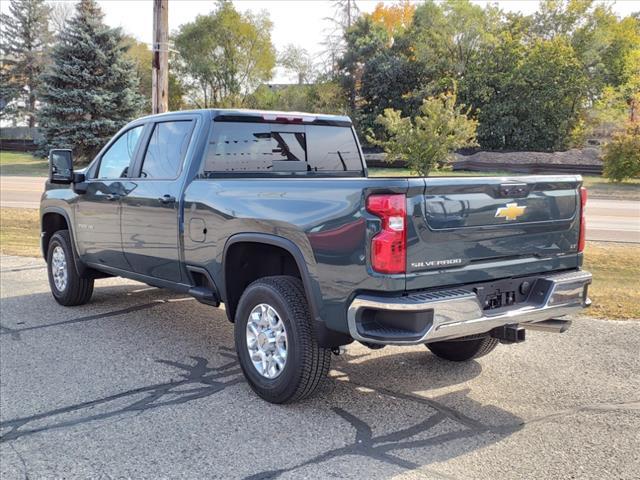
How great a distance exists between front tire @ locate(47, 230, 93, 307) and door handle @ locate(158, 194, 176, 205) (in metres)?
2.10

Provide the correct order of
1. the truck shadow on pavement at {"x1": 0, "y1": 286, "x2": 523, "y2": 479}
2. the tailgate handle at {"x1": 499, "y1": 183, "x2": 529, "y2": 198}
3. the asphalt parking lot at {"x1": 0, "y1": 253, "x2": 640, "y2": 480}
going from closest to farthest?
the asphalt parking lot at {"x1": 0, "y1": 253, "x2": 640, "y2": 480}
the truck shadow on pavement at {"x1": 0, "y1": 286, "x2": 523, "y2": 479}
the tailgate handle at {"x1": 499, "y1": 183, "x2": 529, "y2": 198}

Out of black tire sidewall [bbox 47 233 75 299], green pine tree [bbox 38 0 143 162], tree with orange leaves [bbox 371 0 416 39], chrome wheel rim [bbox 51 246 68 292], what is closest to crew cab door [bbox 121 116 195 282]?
black tire sidewall [bbox 47 233 75 299]

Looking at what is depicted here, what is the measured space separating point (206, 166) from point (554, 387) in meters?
3.14

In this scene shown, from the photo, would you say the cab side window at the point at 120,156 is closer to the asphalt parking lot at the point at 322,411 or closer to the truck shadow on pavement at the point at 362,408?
the asphalt parking lot at the point at 322,411

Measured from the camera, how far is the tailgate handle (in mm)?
4016

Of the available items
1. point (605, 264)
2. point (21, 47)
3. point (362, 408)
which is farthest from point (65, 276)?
point (21, 47)

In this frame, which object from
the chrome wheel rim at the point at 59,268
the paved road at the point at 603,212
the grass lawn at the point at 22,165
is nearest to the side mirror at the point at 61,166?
the chrome wheel rim at the point at 59,268

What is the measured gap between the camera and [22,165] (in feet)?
134

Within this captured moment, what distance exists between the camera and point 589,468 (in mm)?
3480

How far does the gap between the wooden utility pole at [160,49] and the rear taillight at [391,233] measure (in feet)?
26.3

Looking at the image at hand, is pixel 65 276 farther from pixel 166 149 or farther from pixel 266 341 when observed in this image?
pixel 266 341

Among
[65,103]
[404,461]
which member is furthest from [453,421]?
[65,103]

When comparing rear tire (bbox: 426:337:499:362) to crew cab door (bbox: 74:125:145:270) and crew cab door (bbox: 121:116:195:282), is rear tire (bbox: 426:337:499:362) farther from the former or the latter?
crew cab door (bbox: 74:125:145:270)

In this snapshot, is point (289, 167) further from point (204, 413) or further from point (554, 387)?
point (554, 387)
